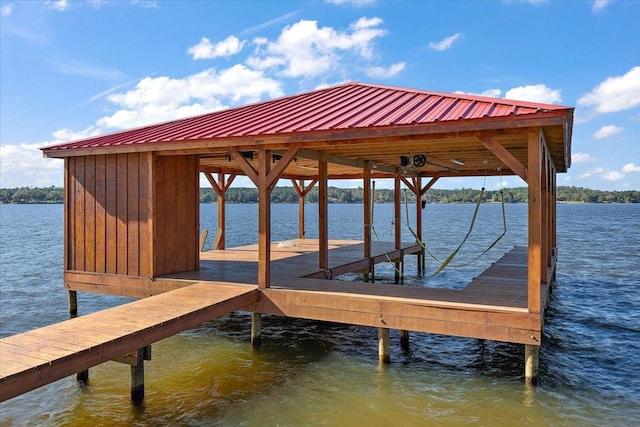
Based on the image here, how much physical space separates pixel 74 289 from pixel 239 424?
5.67m

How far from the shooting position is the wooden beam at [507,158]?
5535 mm

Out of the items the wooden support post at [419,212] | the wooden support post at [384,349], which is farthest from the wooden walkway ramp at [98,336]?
the wooden support post at [419,212]

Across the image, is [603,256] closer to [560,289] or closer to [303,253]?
[560,289]

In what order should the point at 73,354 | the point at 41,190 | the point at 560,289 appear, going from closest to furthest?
the point at 73,354
the point at 560,289
the point at 41,190

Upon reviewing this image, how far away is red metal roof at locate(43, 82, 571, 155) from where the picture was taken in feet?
20.3

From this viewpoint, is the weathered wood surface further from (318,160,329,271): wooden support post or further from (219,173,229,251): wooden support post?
(219,173,229,251): wooden support post

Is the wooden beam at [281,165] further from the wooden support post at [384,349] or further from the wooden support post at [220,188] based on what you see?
the wooden support post at [220,188]

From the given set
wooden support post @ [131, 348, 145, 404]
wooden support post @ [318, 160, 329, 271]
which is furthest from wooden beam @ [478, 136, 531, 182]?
wooden support post @ [131, 348, 145, 404]

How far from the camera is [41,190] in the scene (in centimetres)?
10862

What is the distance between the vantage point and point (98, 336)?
4957mm

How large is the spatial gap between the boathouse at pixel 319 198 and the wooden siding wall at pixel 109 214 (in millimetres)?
24

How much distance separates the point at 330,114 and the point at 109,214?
4593 mm

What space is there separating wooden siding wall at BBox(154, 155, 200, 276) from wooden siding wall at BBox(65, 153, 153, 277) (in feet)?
0.74

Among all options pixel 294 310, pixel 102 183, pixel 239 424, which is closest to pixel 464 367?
pixel 294 310
